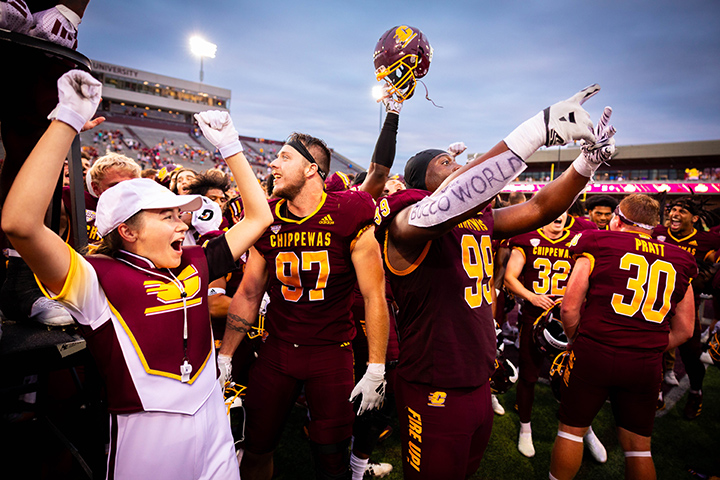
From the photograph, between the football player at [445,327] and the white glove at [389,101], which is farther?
the white glove at [389,101]

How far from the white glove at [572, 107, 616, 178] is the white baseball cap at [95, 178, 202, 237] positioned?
7.02 feet

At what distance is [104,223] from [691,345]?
259 inches

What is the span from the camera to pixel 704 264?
18.9ft

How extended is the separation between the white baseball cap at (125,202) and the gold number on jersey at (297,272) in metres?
1.08

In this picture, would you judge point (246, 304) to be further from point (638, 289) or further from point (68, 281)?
point (638, 289)

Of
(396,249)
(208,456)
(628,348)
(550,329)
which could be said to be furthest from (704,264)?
(208,456)

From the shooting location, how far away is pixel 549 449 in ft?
13.5

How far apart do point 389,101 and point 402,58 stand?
1.27ft

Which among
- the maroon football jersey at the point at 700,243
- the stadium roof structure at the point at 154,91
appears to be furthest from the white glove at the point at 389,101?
the stadium roof structure at the point at 154,91

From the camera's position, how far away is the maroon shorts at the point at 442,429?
2131 millimetres

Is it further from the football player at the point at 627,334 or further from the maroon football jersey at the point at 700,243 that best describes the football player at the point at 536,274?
the maroon football jersey at the point at 700,243

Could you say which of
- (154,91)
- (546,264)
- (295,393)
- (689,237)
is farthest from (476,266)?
(154,91)

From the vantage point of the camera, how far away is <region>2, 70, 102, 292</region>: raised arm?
1367 mm

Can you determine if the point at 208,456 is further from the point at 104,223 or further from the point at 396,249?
the point at 396,249
